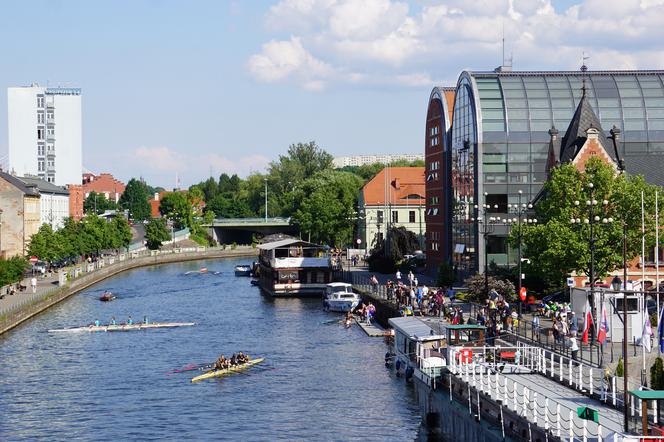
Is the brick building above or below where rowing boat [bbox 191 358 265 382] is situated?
above

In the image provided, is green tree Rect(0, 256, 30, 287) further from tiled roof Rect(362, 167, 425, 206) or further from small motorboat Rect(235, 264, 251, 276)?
tiled roof Rect(362, 167, 425, 206)

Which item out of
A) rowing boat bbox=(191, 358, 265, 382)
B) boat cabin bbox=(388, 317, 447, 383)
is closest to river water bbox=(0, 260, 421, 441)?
rowing boat bbox=(191, 358, 265, 382)

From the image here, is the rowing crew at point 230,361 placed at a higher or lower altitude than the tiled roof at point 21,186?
lower

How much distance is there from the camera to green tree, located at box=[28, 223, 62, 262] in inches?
5413

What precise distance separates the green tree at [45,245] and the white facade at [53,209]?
1633 cm

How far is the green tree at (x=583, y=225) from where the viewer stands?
6775 centimetres

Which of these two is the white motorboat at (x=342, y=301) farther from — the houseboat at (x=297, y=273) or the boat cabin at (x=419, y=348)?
the boat cabin at (x=419, y=348)

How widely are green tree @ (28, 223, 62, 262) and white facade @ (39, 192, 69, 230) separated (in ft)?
53.6

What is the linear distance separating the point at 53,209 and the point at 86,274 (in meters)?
48.1

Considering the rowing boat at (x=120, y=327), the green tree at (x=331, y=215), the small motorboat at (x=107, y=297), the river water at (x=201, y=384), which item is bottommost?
the river water at (x=201, y=384)

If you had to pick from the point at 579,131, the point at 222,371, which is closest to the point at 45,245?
the point at 579,131

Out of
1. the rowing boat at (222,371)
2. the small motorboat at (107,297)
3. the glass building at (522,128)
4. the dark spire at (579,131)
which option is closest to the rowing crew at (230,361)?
the rowing boat at (222,371)

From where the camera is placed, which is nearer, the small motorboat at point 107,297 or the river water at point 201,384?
the river water at point 201,384

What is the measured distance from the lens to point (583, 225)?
6750 cm
